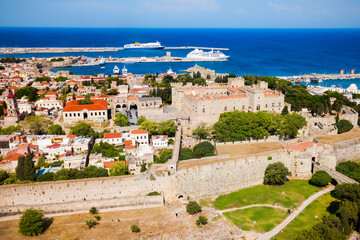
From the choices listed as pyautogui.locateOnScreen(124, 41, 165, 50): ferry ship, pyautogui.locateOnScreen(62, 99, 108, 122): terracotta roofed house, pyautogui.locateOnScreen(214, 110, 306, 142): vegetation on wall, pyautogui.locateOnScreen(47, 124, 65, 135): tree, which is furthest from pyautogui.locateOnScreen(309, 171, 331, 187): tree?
pyautogui.locateOnScreen(124, 41, 165, 50): ferry ship

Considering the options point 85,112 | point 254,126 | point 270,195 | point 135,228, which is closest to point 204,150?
point 270,195

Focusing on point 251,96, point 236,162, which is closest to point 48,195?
point 236,162

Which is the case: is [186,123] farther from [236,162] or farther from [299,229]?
[299,229]

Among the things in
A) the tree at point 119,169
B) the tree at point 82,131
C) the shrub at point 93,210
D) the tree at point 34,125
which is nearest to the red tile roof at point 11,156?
the tree at point 34,125

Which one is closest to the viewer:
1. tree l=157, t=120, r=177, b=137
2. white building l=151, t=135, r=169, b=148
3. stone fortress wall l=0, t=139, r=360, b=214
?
stone fortress wall l=0, t=139, r=360, b=214

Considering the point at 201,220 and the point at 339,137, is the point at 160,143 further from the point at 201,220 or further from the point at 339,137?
the point at 339,137

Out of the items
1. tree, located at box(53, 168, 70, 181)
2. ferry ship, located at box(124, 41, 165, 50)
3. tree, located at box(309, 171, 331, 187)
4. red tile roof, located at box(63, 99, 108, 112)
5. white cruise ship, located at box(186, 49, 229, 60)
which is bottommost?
tree, located at box(309, 171, 331, 187)

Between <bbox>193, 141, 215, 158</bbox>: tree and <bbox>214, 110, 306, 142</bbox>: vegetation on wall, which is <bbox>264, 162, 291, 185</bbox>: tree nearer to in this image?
<bbox>193, 141, 215, 158</bbox>: tree
